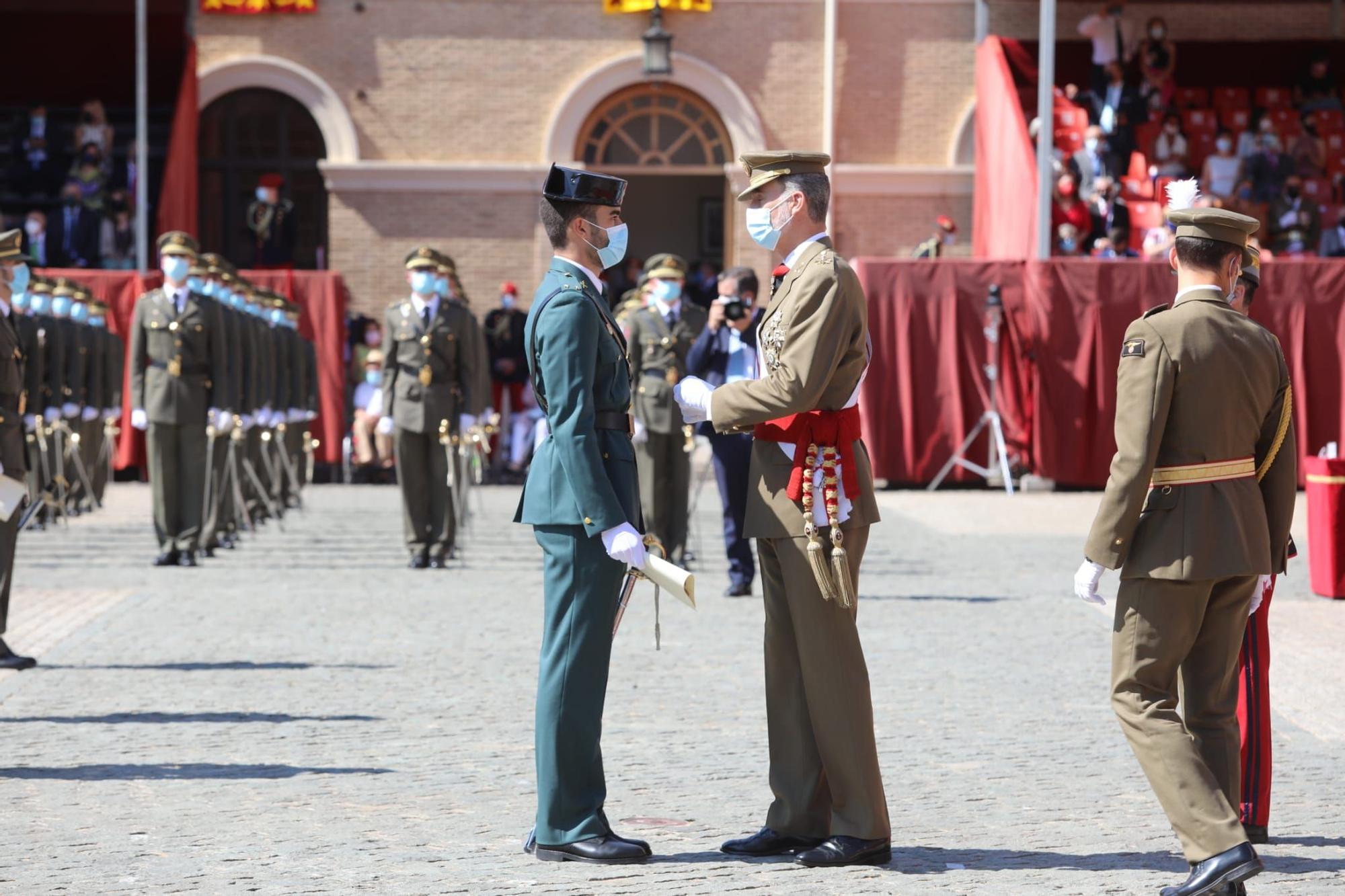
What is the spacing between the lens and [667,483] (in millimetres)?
13039

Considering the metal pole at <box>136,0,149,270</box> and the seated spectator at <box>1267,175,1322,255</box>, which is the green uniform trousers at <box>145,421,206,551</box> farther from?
the seated spectator at <box>1267,175,1322,255</box>

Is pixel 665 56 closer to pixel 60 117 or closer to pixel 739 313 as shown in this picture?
pixel 60 117

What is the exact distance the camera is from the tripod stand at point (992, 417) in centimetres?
2045

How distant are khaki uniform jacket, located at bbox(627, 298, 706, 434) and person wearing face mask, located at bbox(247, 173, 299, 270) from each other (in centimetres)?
1258

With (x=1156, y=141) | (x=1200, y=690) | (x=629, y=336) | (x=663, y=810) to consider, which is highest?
(x=1156, y=141)

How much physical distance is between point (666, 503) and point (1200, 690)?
7.87m

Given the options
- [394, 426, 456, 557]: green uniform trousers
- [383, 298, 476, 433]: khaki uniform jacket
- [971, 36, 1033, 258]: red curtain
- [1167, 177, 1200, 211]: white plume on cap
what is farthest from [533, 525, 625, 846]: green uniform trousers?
[971, 36, 1033, 258]: red curtain

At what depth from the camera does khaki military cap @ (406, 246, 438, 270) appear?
13.7m

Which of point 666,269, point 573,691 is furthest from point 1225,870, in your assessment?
point 666,269

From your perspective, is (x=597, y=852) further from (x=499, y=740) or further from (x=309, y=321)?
(x=309, y=321)

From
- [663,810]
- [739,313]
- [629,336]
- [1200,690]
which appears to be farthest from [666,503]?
[1200,690]

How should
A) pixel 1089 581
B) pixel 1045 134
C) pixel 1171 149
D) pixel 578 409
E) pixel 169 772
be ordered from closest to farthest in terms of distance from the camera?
pixel 1089 581, pixel 578 409, pixel 169 772, pixel 1045 134, pixel 1171 149

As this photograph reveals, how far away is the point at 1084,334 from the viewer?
20.5 meters

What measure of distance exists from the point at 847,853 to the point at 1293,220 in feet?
66.1
